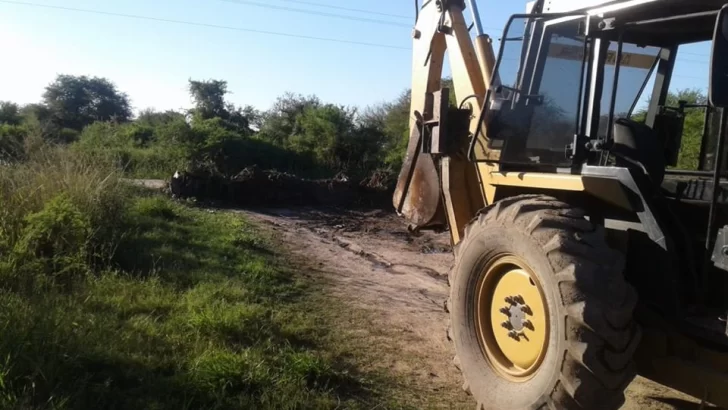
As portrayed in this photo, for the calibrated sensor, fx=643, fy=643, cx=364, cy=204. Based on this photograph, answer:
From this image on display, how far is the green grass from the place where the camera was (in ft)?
12.9

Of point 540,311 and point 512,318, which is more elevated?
point 540,311

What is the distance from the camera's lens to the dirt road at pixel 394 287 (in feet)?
15.8

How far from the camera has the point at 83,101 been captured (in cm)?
4762

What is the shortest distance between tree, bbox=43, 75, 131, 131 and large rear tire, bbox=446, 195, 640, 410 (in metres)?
43.8

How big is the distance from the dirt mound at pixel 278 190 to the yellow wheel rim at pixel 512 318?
12897mm

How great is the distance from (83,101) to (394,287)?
45669 millimetres

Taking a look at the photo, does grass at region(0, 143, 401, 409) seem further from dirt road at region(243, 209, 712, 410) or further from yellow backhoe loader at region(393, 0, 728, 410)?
yellow backhoe loader at region(393, 0, 728, 410)

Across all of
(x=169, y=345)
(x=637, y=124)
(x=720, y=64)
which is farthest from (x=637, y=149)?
(x=169, y=345)

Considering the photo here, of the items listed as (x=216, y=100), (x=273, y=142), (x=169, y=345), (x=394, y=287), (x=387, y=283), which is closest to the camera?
(x=169, y=345)

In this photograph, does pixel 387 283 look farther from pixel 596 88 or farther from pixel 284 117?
pixel 284 117

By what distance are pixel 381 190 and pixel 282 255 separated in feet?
26.4

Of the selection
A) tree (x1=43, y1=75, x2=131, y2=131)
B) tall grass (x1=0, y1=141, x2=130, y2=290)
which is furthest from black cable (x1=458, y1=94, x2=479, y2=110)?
tree (x1=43, y1=75, x2=131, y2=131)

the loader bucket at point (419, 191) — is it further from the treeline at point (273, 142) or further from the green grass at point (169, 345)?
the treeline at point (273, 142)

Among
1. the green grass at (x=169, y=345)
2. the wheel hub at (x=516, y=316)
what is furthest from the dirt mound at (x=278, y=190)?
the wheel hub at (x=516, y=316)
